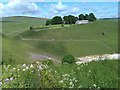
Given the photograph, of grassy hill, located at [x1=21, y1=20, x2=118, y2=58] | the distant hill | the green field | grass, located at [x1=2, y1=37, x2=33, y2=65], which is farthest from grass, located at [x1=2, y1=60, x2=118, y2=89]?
the distant hill

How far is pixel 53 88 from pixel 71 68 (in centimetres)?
255

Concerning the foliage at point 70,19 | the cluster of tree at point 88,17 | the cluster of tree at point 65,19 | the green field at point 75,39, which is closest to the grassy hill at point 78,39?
the green field at point 75,39

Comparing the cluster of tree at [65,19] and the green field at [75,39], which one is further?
the cluster of tree at [65,19]

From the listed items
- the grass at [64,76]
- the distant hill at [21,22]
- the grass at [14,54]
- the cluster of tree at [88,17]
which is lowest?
the distant hill at [21,22]

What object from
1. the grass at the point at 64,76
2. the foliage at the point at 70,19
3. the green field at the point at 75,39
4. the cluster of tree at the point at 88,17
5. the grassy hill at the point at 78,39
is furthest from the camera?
the cluster of tree at the point at 88,17

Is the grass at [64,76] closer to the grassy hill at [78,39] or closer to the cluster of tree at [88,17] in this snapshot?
the grassy hill at [78,39]

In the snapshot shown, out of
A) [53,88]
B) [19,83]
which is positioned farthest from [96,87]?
[19,83]

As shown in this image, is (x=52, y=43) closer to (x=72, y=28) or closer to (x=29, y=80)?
(x=72, y=28)

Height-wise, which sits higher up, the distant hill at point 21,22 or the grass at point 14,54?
the grass at point 14,54

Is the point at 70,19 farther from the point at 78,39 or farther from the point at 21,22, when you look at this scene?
the point at 78,39

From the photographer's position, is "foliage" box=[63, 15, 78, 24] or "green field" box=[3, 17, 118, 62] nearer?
"green field" box=[3, 17, 118, 62]

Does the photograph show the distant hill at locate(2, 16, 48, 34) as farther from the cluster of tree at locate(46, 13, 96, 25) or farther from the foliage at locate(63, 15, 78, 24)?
the foliage at locate(63, 15, 78, 24)

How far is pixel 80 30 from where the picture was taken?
245 feet

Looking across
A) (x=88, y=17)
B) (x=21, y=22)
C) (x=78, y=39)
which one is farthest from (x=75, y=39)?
(x=21, y=22)
